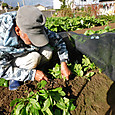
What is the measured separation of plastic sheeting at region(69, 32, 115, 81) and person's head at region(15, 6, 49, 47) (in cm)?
89

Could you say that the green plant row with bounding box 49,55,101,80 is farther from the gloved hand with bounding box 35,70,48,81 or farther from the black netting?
the gloved hand with bounding box 35,70,48,81

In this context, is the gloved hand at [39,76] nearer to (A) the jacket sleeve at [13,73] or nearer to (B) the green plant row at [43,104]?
(A) the jacket sleeve at [13,73]

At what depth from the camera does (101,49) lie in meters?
1.92

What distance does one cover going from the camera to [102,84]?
183cm

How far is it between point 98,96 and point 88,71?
1.60ft

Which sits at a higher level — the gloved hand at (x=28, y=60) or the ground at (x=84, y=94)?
the gloved hand at (x=28, y=60)

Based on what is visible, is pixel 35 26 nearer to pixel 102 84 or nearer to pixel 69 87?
pixel 69 87

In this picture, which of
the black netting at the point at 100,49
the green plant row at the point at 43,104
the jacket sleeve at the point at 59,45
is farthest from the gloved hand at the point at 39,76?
the black netting at the point at 100,49

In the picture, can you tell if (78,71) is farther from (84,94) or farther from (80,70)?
(84,94)

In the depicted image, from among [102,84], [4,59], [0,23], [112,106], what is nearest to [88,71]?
[102,84]

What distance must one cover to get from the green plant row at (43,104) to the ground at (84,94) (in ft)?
0.38

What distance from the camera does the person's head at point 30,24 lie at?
1276 millimetres

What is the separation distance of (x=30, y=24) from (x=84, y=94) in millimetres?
1024

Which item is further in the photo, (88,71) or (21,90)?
(88,71)
